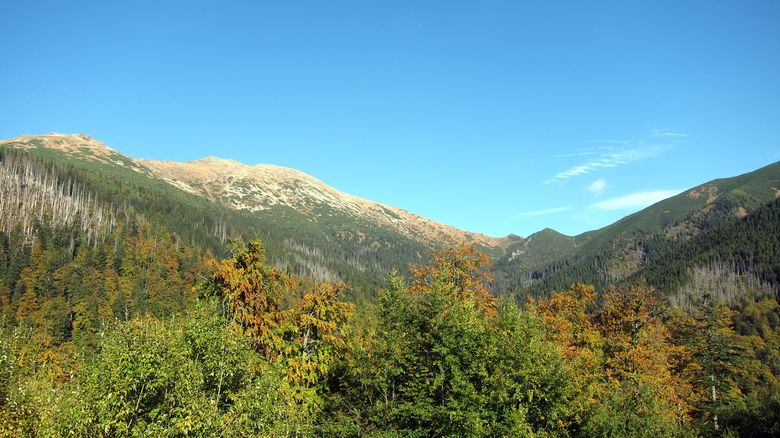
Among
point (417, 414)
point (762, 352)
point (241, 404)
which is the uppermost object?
point (241, 404)

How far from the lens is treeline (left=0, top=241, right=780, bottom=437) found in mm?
18766

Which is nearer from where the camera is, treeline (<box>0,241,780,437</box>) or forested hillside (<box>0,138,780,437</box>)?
treeline (<box>0,241,780,437</box>)

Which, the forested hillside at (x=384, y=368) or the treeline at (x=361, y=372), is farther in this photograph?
the forested hillside at (x=384, y=368)

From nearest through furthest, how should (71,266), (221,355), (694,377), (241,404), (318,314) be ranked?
1. (241,404)
2. (221,355)
3. (318,314)
4. (694,377)
5. (71,266)

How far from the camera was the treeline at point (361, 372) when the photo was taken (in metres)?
18.8

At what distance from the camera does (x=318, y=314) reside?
111ft

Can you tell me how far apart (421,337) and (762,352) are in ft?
483

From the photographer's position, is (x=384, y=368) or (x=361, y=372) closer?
(x=384, y=368)

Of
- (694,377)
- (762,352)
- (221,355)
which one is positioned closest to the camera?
(221,355)

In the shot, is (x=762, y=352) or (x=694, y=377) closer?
(x=694, y=377)

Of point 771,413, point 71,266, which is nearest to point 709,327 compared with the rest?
point 771,413

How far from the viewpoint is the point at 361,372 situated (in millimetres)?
28406

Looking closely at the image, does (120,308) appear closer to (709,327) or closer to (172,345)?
(172,345)

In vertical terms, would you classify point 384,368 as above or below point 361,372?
above
